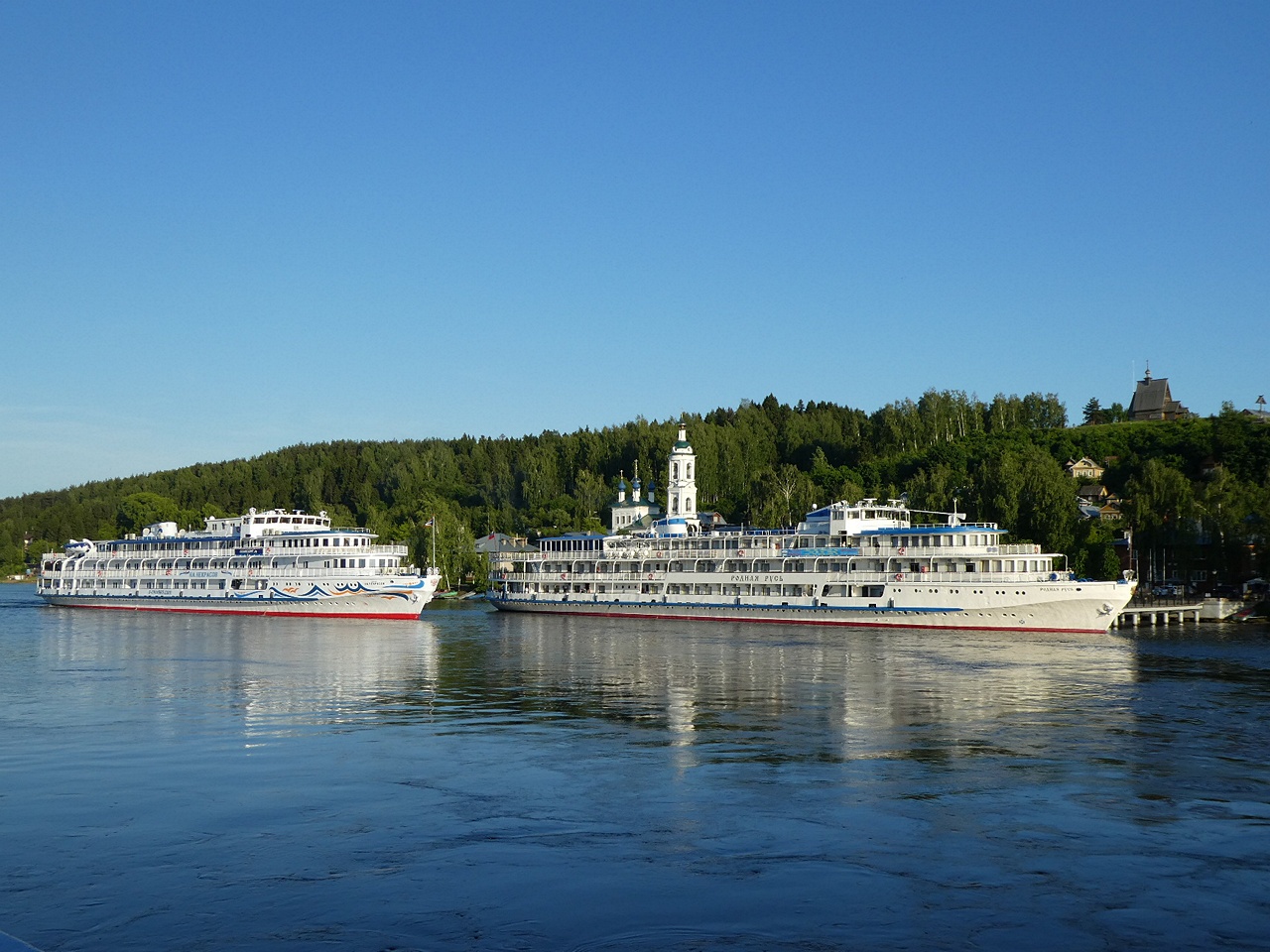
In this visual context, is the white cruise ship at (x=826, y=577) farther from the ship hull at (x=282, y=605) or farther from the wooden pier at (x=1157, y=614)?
the ship hull at (x=282, y=605)

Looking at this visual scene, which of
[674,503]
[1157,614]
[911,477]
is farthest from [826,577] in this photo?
[911,477]

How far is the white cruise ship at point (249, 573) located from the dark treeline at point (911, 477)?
3815cm

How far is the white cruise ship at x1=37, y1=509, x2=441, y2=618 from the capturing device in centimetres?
10188

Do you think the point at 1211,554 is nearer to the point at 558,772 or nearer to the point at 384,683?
the point at 384,683

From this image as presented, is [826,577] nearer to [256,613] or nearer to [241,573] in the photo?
[256,613]

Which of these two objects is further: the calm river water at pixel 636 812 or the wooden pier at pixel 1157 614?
the wooden pier at pixel 1157 614

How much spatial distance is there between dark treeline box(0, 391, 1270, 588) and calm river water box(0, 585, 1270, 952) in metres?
62.2

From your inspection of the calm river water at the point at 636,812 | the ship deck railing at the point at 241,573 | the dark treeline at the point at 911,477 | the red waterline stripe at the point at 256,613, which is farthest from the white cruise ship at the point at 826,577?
the calm river water at the point at 636,812

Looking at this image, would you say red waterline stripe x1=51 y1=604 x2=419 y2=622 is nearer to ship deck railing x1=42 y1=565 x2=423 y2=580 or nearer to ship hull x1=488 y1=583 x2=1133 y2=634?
ship deck railing x1=42 y1=565 x2=423 y2=580

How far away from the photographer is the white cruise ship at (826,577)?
85625 mm

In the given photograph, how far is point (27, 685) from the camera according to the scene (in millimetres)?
50656

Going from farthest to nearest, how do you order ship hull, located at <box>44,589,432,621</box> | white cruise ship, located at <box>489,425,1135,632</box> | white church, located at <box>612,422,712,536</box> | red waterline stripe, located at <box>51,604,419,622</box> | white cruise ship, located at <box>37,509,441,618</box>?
white church, located at <box>612,422,712,536</box> → white cruise ship, located at <box>37,509,441,618</box> → red waterline stripe, located at <box>51,604,419,622</box> → ship hull, located at <box>44,589,432,621</box> → white cruise ship, located at <box>489,425,1135,632</box>

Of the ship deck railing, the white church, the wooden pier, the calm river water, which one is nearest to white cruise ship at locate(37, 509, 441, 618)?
the ship deck railing

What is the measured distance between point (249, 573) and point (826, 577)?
5391 cm
